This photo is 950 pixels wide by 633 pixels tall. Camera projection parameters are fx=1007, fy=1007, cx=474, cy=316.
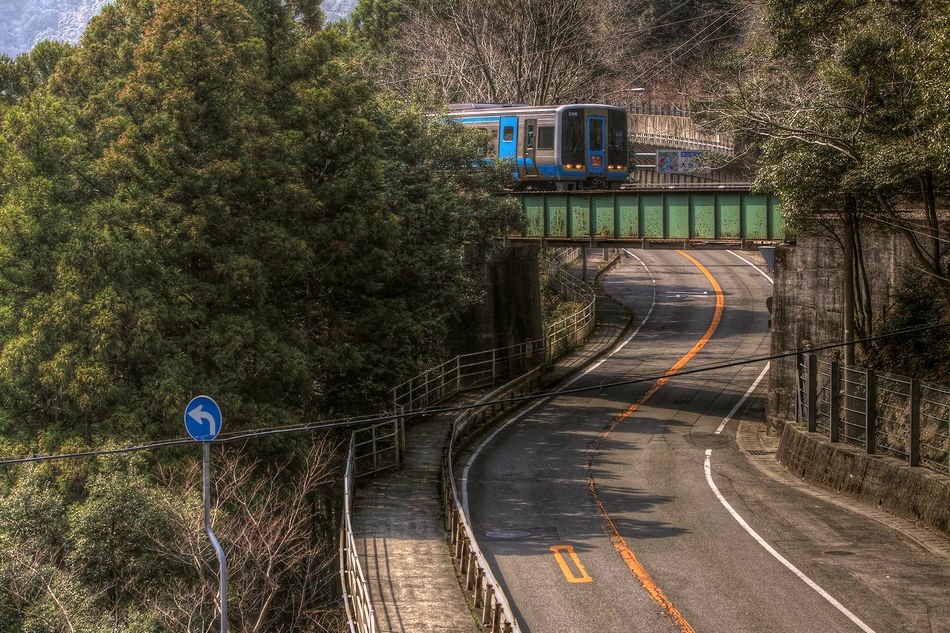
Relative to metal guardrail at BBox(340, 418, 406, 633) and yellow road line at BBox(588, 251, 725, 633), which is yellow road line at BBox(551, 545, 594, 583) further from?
metal guardrail at BBox(340, 418, 406, 633)

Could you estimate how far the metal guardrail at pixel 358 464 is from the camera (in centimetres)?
1523

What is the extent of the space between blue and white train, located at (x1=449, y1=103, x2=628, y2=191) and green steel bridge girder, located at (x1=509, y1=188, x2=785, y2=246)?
8.68 ft

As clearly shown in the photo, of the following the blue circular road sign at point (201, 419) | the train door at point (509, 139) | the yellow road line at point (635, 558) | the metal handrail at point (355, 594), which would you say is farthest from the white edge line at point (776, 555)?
the train door at point (509, 139)

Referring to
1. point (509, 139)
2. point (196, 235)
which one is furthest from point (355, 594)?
point (509, 139)

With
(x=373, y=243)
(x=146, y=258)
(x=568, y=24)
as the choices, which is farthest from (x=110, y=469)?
(x=568, y=24)

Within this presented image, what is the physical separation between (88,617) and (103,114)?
41.5 feet

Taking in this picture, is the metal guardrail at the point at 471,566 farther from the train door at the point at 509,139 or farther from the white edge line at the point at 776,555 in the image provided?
the train door at the point at 509,139

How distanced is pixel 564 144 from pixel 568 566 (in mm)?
25023

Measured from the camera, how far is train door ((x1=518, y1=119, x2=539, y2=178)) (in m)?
39.8

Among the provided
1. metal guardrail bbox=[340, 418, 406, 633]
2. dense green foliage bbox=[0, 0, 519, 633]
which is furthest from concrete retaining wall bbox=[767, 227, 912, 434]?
metal guardrail bbox=[340, 418, 406, 633]

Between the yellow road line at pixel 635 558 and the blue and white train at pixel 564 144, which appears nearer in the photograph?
the yellow road line at pixel 635 558

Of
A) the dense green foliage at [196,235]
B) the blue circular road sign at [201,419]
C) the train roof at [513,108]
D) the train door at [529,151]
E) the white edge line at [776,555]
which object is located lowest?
the white edge line at [776,555]

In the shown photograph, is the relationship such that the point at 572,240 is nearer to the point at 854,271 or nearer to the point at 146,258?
the point at 854,271

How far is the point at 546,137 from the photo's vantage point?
39.5 metres
